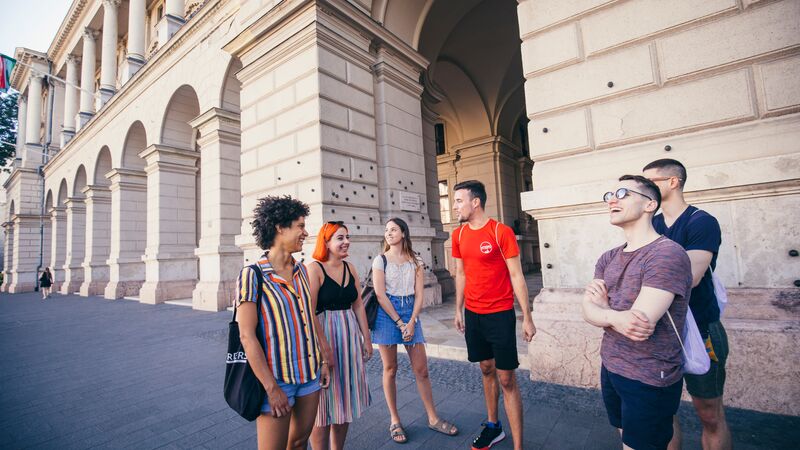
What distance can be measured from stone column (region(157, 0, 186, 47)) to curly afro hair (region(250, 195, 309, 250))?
14.4 m

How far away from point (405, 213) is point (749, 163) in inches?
234

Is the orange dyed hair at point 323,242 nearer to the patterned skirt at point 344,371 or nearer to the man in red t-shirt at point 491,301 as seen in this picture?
the patterned skirt at point 344,371

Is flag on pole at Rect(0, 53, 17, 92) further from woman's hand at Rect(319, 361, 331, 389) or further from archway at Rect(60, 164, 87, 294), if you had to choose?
woman's hand at Rect(319, 361, 331, 389)

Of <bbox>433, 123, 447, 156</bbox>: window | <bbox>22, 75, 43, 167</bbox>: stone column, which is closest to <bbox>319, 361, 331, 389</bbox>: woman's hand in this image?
<bbox>433, 123, 447, 156</bbox>: window

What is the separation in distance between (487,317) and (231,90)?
34.9 ft

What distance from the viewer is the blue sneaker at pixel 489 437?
273cm

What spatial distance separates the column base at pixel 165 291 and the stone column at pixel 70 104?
1728 cm

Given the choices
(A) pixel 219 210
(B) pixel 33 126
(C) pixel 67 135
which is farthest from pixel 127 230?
(B) pixel 33 126

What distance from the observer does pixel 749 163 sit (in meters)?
3.36

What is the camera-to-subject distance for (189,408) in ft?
12.6

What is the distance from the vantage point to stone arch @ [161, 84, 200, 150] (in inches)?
495

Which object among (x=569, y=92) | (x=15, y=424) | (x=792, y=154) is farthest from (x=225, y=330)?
(x=792, y=154)

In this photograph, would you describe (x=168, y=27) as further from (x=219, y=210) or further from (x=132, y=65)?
(x=219, y=210)

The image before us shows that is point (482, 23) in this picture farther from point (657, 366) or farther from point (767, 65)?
point (657, 366)
